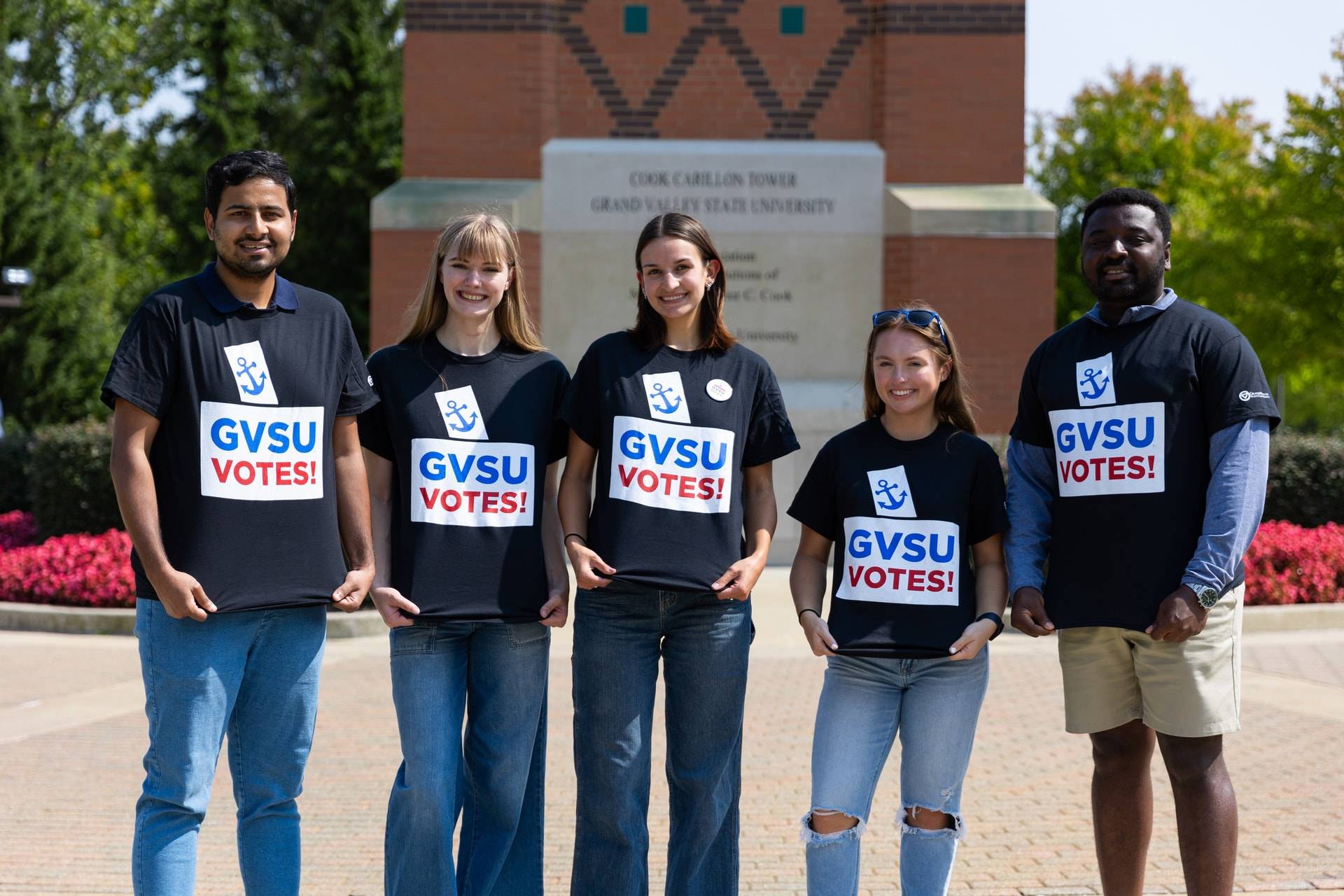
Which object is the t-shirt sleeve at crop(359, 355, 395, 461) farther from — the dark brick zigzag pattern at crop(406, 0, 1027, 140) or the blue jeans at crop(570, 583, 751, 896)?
the dark brick zigzag pattern at crop(406, 0, 1027, 140)

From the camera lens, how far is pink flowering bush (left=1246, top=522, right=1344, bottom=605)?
10508mm

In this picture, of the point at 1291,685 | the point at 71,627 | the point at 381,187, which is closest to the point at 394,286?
the point at 71,627

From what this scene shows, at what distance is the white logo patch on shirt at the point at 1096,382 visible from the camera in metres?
3.53

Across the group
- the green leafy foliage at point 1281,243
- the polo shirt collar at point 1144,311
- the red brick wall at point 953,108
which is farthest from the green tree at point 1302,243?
the polo shirt collar at point 1144,311

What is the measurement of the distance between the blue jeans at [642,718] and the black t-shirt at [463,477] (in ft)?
0.72

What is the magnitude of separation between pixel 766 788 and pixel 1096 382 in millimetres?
2856

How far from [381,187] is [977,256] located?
15633 mm

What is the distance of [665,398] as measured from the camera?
11.5 feet

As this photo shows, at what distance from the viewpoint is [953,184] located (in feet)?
46.1

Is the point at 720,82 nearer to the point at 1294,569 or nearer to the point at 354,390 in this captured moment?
the point at 1294,569

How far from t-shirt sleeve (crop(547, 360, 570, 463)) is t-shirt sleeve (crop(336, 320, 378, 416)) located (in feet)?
1.56

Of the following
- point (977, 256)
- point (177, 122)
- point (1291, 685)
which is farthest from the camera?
point (177, 122)

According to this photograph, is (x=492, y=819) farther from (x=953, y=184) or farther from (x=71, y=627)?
(x=953, y=184)

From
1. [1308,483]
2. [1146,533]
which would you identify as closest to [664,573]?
[1146,533]
